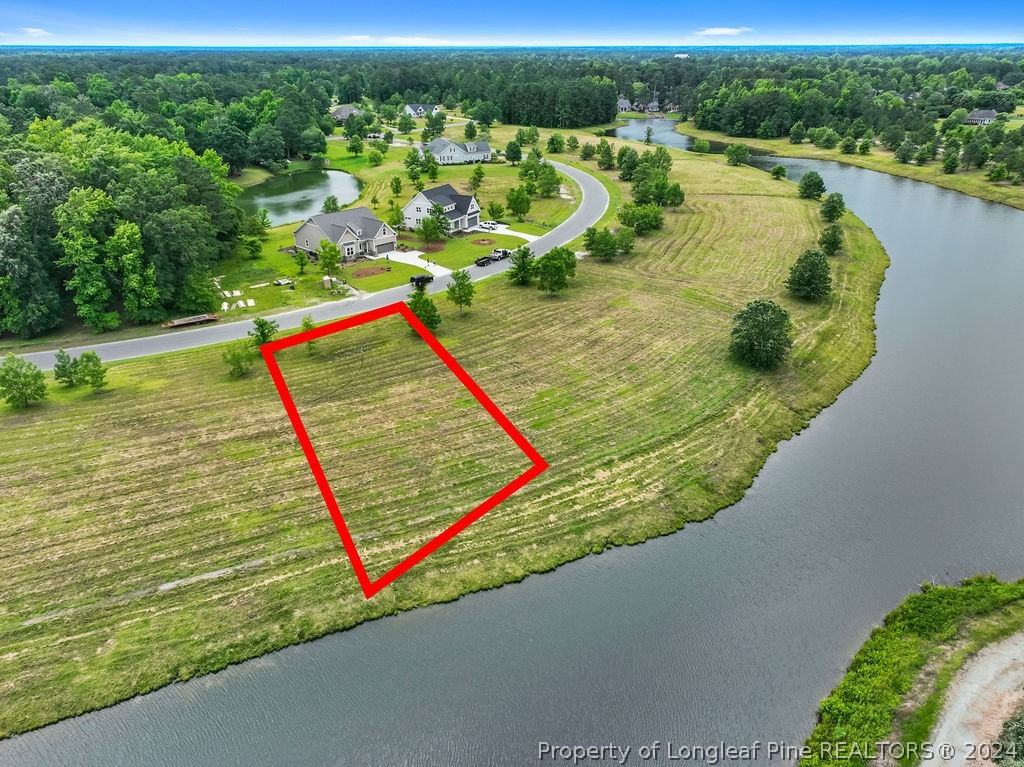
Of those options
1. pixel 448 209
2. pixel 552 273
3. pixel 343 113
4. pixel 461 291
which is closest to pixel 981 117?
pixel 448 209

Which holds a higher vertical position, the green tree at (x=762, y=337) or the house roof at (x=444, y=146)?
the house roof at (x=444, y=146)

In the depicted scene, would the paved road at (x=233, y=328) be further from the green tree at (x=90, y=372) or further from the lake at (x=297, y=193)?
the lake at (x=297, y=193)

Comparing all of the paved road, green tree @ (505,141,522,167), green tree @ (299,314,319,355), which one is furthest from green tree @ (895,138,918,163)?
green tree @ (299,314,319,355)

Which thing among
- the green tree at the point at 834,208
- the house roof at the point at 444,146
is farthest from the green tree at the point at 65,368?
the house roof at the point at 444,146

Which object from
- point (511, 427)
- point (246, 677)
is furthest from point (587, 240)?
point (246, 677)

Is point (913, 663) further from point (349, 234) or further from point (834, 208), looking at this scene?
point (834, 208)

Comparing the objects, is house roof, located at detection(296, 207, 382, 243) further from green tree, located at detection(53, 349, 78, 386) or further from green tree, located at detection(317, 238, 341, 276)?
green tree, located at detection(53, 349, 78, 386)

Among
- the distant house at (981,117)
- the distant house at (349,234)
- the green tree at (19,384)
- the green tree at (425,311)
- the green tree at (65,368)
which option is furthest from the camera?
the distant house at (981,117)
